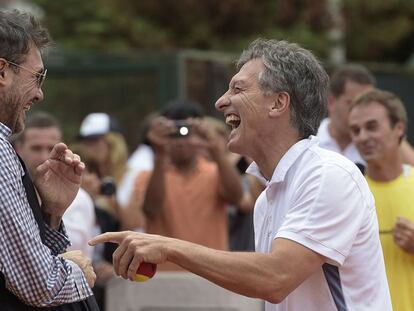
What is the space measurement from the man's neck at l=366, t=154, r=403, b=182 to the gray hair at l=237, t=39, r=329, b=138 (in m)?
2.06

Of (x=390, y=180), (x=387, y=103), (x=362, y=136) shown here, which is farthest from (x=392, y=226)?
(x=387, y=103)

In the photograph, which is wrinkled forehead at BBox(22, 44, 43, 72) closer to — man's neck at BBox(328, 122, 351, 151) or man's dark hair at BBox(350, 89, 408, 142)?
man's dark hair at BBox(350, 89, 408, 142)

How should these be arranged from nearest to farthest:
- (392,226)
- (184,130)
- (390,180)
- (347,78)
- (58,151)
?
(58,151) → (392,226) → (390,180) → (184,130) → (347,78)

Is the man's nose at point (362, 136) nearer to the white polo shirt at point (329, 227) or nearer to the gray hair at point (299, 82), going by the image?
the gray hair at point (299, 82)

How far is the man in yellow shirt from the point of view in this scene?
5672 mm

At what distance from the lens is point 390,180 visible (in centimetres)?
612

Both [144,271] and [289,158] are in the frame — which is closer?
[144,271]

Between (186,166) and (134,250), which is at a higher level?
(134,250)

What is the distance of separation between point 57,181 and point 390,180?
8.20 ft

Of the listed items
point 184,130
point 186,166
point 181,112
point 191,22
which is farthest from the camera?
point 191,22

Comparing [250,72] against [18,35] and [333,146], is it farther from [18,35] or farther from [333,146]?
[333,146]

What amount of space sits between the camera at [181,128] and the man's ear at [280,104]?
11.7ft

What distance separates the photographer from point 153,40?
1825cm

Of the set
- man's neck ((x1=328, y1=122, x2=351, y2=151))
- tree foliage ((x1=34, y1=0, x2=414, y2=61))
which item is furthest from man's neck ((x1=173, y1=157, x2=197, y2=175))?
tree foliage ((x1=34, y1=0, x2=414, y2=61))
